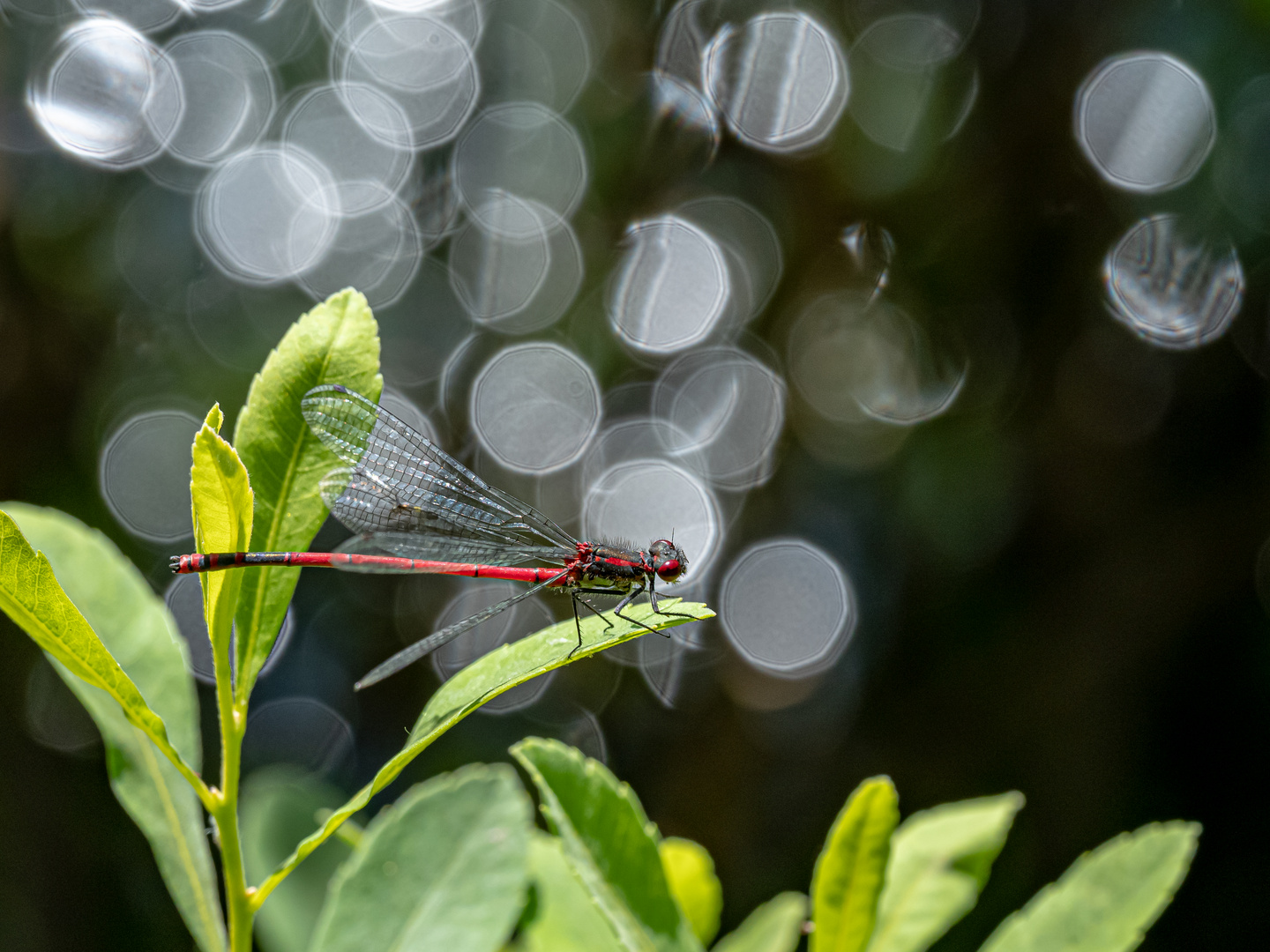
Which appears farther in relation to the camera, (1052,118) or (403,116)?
(403,116)

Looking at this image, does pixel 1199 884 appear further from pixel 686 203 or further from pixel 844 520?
pixel 686 203

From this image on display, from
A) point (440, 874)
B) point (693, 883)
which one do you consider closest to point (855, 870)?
point (693, 883)

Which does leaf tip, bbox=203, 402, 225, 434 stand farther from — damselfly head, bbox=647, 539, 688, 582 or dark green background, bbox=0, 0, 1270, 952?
dark green background, bbox=0, 0, 1270, 952

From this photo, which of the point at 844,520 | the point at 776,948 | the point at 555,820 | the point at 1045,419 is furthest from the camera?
the point at 844,520

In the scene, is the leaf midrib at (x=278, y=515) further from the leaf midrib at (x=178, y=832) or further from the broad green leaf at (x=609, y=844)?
the broad green leaf at (x=609, y=844)

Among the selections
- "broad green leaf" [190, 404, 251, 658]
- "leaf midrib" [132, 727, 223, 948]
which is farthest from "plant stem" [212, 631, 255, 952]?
"leaf midrib" [132, 727, 223, 948]

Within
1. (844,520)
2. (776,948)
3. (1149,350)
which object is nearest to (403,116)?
(844,520)
